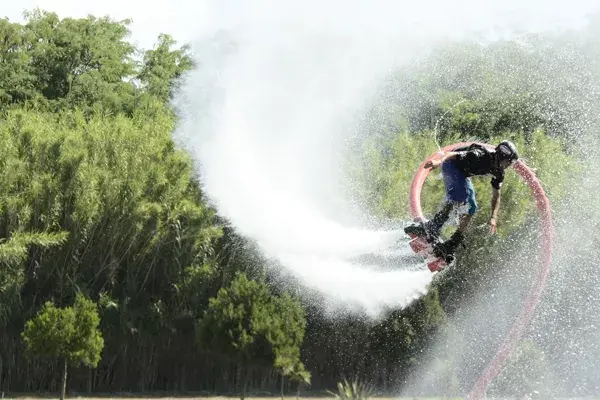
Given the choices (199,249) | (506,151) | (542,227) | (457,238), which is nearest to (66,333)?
(199,249)

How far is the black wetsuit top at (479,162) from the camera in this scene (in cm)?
1762

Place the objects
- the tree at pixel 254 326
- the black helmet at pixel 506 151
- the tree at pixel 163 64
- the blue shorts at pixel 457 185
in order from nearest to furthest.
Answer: the black helmet at pixel 506 151 → the blue shorts at pixel 457 185 → the tree at pixel 254 326 → the tree at pixel 163 64

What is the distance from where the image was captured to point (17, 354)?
3300cm

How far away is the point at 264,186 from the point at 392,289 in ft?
10.8

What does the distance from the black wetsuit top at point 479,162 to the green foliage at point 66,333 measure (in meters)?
13.8

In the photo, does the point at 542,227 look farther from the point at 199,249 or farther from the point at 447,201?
the point at 199,249

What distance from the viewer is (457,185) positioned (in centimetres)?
1789

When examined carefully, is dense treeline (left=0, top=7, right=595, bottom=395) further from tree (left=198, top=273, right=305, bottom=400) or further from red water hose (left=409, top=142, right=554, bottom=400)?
red water hose (left=409, top=142, right=554, bottom=400)

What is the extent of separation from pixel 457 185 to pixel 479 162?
50 centimetres

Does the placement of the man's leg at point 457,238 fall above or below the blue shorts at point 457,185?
below

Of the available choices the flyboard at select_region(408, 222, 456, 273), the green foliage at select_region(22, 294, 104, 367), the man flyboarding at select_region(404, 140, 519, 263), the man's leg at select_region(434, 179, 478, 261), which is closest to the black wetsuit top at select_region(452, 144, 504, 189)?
the man flyboarding at select_region(404, 140, 519, 263)

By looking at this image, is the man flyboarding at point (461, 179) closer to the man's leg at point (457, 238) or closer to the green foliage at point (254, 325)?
the man's leg at point (457, 238)

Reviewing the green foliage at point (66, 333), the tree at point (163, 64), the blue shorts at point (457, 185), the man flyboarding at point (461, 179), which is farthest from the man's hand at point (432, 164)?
the tree at point (163, 64)

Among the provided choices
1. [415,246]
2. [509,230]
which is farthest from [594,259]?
[415,246]
